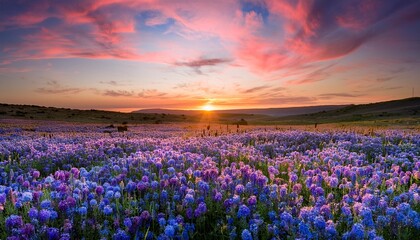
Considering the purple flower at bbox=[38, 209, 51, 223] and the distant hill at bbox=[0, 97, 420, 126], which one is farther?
the distant hill at bbox=[0, 97, 420, 126]

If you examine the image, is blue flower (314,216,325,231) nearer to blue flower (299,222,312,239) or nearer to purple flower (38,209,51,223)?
blue flower (299,222,312,239)

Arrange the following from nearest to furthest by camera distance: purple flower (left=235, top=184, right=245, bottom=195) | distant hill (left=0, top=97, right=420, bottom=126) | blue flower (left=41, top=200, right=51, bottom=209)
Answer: blue flower (left=41, top=200, right=51, bottom=209), purple flower (left=235, top=184, right=245, bottom=195), distant hill (left=0, top=97, right=420, bottom=126)

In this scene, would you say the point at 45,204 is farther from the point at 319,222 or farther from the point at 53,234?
the point at 319,222

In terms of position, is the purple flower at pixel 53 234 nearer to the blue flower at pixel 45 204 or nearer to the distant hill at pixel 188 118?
the blue flower at pixel 45 204

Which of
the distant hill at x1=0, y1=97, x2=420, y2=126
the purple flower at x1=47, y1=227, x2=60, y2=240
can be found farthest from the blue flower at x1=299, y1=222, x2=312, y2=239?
the distant hill at x1=0, y1=97, x2=420, y2=126

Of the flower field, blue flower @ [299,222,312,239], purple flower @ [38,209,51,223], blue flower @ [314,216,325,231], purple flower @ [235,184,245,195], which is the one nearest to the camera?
blue flower @ [299,222,312,239]

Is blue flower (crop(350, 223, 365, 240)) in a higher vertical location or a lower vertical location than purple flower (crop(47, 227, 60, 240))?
higher

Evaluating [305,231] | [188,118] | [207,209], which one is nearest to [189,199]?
[207,209]

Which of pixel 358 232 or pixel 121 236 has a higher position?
pixel 358 232

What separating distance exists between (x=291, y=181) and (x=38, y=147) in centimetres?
992

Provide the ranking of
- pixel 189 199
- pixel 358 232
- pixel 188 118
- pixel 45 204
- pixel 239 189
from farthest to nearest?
pixel 188 118 < pixel 239 189 < pixel 189 199 < pixel 45 204 < pixel 358 232

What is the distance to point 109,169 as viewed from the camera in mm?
7336

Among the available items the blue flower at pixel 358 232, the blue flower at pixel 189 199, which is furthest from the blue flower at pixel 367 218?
the blue flower at pixel 189 199

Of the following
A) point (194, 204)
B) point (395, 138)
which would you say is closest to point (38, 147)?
point (194, 204)
